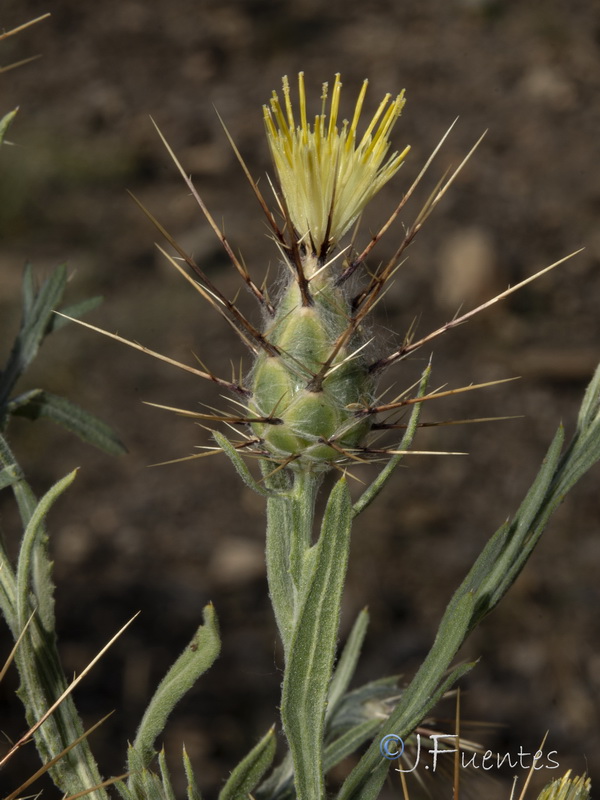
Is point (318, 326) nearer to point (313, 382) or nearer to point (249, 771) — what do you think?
point (313, 382)

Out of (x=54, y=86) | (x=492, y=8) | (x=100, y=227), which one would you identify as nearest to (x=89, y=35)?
(x=54, y=86)

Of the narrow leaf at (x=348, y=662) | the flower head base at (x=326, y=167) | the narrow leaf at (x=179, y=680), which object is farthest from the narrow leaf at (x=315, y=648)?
the narrow leaf at (x=348, y=662)

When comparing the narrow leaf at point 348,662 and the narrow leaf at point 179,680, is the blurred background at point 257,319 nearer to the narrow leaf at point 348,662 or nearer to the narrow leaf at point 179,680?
the narrow leaf at point 348,662

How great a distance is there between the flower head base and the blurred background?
57.1 inches

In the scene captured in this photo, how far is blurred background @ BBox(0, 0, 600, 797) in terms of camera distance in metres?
2.75

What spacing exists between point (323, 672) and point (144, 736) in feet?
0.59

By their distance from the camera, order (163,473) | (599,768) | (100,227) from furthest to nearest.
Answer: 1. (100,227)
2. (163,473)
3. (599,768)

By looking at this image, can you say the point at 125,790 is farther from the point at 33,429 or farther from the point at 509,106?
the point at 509,106

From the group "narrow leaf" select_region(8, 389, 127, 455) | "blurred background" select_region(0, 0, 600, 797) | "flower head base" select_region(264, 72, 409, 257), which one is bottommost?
"blurred background" select_region(0, 0, 600, 797)

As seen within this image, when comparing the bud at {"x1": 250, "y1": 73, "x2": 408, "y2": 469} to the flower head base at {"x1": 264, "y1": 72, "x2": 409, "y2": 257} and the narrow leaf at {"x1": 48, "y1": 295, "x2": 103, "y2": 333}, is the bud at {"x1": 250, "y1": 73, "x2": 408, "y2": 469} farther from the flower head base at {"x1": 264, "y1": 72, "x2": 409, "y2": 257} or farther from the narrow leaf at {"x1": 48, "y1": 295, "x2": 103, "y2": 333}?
the narrow leaf at {"x1": 48, "y1": 295, "x2": 103, "y2": 333}

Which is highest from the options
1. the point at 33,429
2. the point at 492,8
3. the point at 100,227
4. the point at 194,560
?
the point at 492,8

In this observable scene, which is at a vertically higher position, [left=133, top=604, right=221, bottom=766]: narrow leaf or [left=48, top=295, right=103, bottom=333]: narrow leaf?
[left=48, top=295, right=103, bottom=333]: narrow leaf

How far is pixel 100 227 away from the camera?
378 centimetres

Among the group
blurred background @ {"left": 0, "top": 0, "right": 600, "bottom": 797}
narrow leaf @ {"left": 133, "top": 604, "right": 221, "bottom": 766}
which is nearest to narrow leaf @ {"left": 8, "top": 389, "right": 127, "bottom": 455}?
narrow leaf @ {"left": 133, "top": 604, "right": 221, "bottom": 766}
